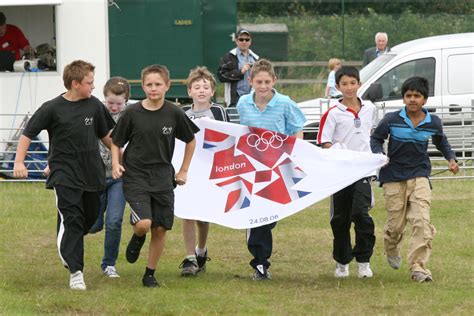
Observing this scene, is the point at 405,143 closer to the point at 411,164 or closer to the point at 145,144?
the point at 411,164

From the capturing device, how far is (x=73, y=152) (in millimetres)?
10234

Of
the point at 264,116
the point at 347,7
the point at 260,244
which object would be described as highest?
the point at 347,7

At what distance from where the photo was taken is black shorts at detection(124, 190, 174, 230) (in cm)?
999

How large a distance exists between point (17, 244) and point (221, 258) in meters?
2.30

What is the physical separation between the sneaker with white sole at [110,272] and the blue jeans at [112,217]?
1.4 inches

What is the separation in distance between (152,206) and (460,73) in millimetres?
10724

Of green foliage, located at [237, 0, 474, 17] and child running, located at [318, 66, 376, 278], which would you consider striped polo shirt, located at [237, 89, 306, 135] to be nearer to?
child running, located at [318, 66, 376, 278]

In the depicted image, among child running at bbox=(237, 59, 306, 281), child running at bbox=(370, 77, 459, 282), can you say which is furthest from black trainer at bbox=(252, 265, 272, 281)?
child running at bbox=(370, 77, 459, 282)

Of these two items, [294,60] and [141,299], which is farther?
[294,60]

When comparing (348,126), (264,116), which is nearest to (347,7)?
(264,116)

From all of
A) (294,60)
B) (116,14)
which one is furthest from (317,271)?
(294,60)

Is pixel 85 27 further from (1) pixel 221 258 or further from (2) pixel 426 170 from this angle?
(2) pixel 426 170

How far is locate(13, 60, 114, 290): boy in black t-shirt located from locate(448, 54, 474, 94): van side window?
10.6 meters

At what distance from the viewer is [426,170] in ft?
34.8
